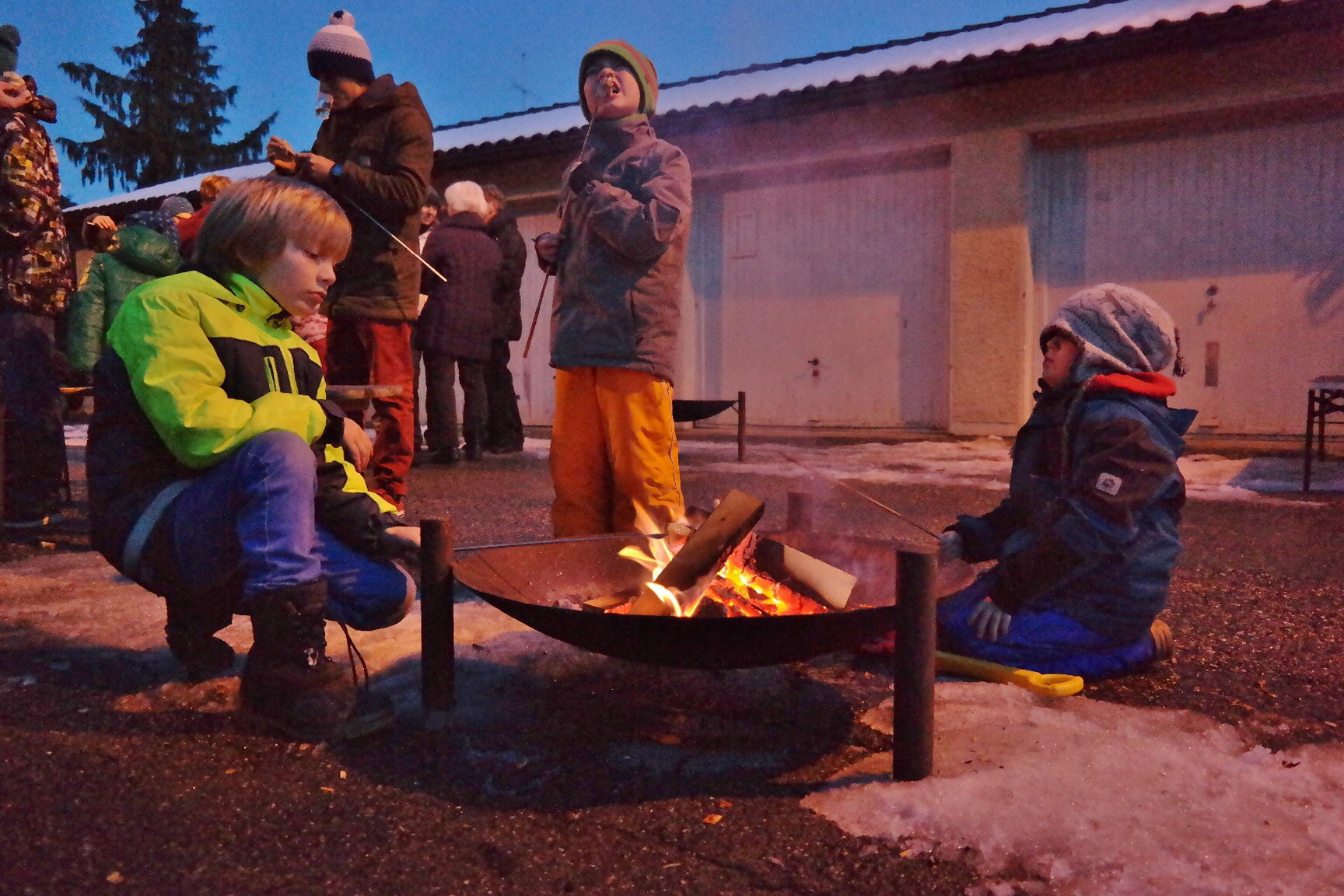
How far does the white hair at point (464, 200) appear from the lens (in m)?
7.27

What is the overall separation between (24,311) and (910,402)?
23.9 feet

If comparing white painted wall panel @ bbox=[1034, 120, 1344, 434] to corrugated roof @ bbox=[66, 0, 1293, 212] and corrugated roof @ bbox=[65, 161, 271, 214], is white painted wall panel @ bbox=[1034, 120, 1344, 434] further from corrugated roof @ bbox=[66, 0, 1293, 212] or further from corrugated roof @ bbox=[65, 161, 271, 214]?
corrugated roof @ bbox=[65, 161, 271, 214]

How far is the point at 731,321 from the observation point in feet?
34.3

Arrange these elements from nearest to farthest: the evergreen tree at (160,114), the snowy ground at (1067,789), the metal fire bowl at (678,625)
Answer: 1. the snowy ground at (1067,789)
2. the metal fire bowl at (678,625)
3. the evergreen tree at (160,114)

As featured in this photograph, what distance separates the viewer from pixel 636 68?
3.33m

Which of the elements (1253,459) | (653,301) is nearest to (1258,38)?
(1253,459)

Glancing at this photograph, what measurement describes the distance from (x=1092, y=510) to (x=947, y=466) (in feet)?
15.7

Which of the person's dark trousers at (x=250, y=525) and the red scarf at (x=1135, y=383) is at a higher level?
the red scarf at (x=1135, y=383)

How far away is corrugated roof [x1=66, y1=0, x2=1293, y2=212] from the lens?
26.9 ft

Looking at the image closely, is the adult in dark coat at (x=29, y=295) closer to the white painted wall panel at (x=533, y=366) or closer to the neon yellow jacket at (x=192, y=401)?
the neon yellow jacket at (x=192, y=401)

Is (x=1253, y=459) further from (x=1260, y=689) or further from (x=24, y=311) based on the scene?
(x=24, y=311)

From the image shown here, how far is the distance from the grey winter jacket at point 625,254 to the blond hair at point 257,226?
40.7 inches

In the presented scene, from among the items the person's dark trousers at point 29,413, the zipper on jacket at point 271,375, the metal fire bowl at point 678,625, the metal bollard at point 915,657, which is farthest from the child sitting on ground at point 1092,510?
the person's dark trousers at point 29,413

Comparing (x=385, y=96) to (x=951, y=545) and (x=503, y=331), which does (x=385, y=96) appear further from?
(x=503, y=331)
